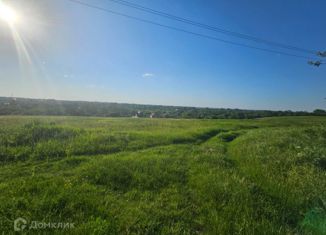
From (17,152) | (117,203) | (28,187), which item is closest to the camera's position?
(117,203)

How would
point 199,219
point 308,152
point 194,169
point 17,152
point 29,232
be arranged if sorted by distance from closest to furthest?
point 29,232 → point 199,219 → point 194,169 → point 17,152 → point 308,152

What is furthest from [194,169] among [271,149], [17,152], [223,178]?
[17,152]

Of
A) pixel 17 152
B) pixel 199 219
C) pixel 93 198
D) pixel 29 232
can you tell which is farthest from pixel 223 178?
pixel 17 152

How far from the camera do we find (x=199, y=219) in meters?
5.30

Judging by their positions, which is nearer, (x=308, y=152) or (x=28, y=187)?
(x=28, y=187)

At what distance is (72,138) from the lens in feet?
48.4

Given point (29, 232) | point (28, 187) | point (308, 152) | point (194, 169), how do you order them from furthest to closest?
point (308, 152), point (194, 169), point (28, 187), point (29, 232)

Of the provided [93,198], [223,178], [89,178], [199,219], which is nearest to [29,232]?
[93,198]

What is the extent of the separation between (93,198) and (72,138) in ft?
32.6

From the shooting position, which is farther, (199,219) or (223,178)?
(223,178)

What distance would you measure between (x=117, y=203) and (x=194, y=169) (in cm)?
456

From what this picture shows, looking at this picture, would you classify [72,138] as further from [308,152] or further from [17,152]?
[308,152]

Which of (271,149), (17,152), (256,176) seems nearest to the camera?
(256,176)

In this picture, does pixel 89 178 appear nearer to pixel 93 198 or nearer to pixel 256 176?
pixel 93 198
